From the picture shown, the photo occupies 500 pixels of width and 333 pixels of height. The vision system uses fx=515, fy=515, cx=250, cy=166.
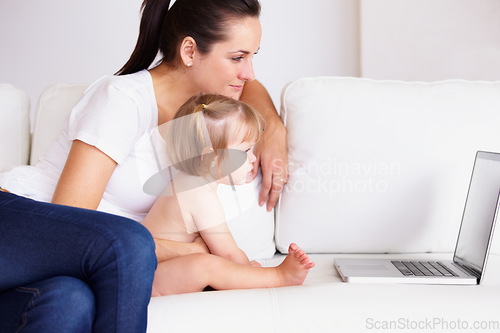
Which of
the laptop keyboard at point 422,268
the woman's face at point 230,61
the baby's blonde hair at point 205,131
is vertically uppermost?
the woman's face at point 230,61

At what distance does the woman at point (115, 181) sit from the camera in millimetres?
865

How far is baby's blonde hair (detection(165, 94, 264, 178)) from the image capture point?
1346 mm

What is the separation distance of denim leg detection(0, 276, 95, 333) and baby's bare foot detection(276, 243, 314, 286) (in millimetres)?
461

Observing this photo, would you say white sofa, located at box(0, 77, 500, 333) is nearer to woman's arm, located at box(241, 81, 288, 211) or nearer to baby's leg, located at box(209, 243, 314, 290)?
woman's arm, located at box(241, 81, 288, 211)

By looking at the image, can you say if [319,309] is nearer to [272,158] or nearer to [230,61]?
[272,158]

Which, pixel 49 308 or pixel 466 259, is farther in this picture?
pixel 466 259

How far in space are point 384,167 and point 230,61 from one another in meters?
0.53

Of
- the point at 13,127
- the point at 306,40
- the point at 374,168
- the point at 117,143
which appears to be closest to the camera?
the point at 117,143

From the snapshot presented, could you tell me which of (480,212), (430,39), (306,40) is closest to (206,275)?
(480,212)

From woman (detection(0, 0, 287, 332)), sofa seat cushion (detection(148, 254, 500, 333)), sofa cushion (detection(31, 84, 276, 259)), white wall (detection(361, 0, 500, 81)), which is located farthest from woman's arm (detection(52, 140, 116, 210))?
white wall (detection(361, 0, 500, 81))

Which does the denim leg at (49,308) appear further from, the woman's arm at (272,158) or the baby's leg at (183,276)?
the woman's arm at (272,158)

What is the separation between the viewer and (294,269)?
45.9 inches

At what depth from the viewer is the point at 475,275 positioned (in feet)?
3.99

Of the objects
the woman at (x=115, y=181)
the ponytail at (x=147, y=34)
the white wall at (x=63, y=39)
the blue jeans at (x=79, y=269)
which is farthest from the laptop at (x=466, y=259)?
the white wall at (x=63, y=39)
